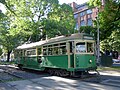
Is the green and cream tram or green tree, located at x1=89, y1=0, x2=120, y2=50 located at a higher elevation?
green tree, located at x1=89, y1=0, x2=120, y2=50

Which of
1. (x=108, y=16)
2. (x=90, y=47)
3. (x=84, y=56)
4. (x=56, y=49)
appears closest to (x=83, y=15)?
(x=108, y=16)

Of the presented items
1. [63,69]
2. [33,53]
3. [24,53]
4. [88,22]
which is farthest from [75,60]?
[88,22]

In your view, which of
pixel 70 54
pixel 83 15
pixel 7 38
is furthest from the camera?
pixel 83 15

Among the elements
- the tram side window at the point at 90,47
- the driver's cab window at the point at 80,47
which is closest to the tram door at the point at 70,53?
the driver's cab window at the point at 80,47

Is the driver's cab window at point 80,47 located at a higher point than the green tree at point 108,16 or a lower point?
lower

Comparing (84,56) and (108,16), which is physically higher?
(108,16)

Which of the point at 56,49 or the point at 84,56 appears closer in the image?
the point at 84,56

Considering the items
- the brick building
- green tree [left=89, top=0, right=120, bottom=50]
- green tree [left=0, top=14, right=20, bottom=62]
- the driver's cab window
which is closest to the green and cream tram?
the driver's cab window

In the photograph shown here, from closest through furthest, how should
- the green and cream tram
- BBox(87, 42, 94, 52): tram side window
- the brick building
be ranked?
the green and cream tram → BBox(87, 42, 94, 52): tram side window → the brick building

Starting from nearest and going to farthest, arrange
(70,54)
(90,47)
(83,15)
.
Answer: (70,54)
(90,47)
(83,15)

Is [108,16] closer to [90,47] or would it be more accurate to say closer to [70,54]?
[90,47]

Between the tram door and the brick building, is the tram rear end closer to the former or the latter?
the tram door

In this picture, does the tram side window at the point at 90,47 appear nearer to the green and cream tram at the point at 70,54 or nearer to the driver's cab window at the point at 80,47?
the green and cream tram at the point at 70,54

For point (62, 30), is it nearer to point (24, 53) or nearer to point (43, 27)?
point (43, 27)
